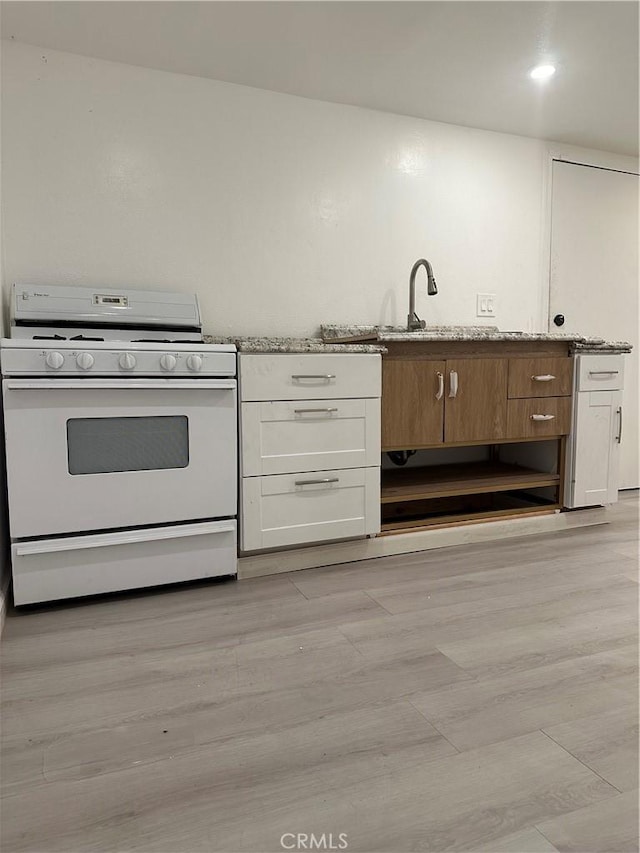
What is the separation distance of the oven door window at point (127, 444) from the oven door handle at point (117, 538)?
0.68ft

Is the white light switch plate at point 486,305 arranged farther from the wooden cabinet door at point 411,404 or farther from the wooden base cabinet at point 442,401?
the wooden cabinet door at point 411,404

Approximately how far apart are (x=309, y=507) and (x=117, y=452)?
0.71 m

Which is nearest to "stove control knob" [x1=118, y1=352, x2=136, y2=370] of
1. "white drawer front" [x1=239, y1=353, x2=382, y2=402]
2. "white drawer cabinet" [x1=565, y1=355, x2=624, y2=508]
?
"white drawer front" [x1=239, y1=353, x2=382, y2=402]

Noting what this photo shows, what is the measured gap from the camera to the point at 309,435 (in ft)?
6.99

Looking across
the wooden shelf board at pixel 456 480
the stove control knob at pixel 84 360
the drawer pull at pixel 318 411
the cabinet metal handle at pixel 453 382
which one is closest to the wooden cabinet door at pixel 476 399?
the cabinet metal handle at pixel 453 382

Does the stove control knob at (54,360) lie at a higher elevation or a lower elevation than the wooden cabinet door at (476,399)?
higher

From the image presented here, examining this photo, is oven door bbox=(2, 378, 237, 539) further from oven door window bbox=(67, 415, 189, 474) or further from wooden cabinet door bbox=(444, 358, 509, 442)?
wooden cabinet door bbox=(444, 358, 509, 442)

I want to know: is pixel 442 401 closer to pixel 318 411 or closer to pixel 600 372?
pixel 318 411

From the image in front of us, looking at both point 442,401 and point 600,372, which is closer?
point 442,401

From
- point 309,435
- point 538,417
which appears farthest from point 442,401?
point 309,435

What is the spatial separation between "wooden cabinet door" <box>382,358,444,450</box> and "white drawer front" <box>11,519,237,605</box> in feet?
2.46

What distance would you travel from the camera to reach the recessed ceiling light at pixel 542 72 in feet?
8.00

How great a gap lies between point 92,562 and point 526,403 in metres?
1.88

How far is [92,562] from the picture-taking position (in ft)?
6.04
